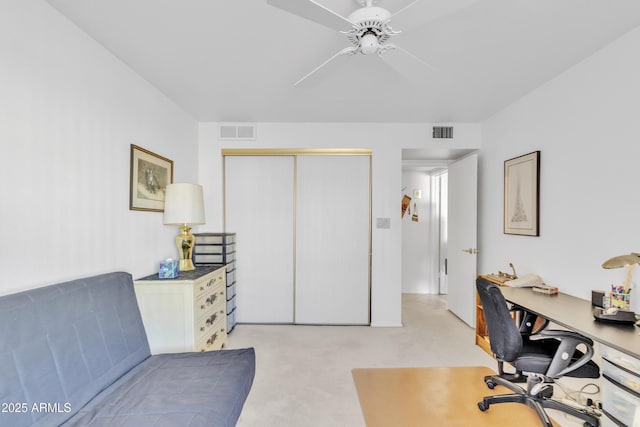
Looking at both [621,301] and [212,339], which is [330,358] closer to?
[212,339]

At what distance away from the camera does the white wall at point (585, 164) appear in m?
1.95


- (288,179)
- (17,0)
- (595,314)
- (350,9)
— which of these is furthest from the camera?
(288,179)

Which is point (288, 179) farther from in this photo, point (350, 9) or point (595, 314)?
point (595, 314)

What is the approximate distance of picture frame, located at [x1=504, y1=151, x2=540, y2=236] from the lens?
2.74 metres

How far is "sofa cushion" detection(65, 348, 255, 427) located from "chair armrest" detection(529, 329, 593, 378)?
5.86 feet

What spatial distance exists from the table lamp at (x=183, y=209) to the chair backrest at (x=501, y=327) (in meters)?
2.46

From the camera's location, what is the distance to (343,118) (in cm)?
365

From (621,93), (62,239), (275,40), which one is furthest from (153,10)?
(621,93)

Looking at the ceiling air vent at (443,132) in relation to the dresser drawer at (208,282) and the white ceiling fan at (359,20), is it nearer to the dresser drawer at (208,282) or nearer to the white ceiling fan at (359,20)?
the white ceiling fan at (359,20)

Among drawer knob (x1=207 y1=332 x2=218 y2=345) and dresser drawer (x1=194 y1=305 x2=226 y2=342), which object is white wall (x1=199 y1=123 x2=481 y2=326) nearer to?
dresser drawer (x1=194 y1=305 x2=226 y2=342)

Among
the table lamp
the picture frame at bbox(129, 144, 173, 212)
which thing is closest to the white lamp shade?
the table lamp

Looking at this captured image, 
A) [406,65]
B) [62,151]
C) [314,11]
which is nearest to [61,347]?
[62,151]

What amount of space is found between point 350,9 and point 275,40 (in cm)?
57

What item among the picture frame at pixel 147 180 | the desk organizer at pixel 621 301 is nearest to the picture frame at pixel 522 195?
the desk organizer at pixel 621 301
